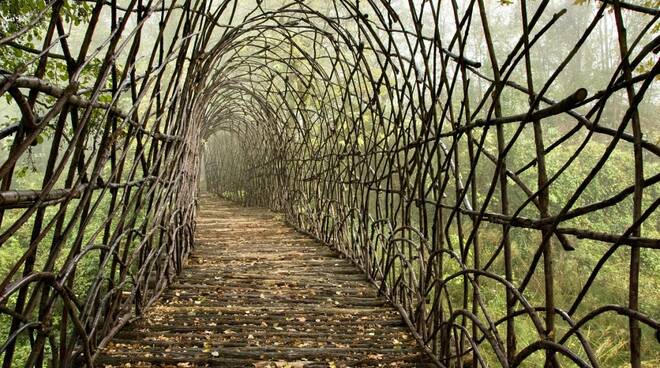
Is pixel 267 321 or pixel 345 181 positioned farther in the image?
pixel 345 181

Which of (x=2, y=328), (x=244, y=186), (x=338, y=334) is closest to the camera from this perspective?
(x=338, y=334)

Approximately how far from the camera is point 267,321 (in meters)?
2.64

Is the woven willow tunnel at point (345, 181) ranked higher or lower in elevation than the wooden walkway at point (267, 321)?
higher

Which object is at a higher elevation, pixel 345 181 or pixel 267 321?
pixel 345 181

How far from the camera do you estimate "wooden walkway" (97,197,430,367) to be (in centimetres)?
212

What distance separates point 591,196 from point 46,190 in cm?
1279

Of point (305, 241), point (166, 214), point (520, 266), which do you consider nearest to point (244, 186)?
point (305, 241)

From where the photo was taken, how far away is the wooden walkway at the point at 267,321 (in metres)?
2.12

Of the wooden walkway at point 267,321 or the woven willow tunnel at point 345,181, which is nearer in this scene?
the woven willow tunnel at point 345,181

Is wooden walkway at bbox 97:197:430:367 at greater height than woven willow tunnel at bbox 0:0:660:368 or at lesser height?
lesser

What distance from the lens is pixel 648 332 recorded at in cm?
687

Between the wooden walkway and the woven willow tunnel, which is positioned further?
the wooden walkway

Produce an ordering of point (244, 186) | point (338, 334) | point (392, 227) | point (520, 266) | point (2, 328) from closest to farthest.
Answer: point (338, 334) → point (392, 227) → point (2, 328) → point (520, 266) → point (244, 186)

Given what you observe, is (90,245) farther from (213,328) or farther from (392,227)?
(392,227)
